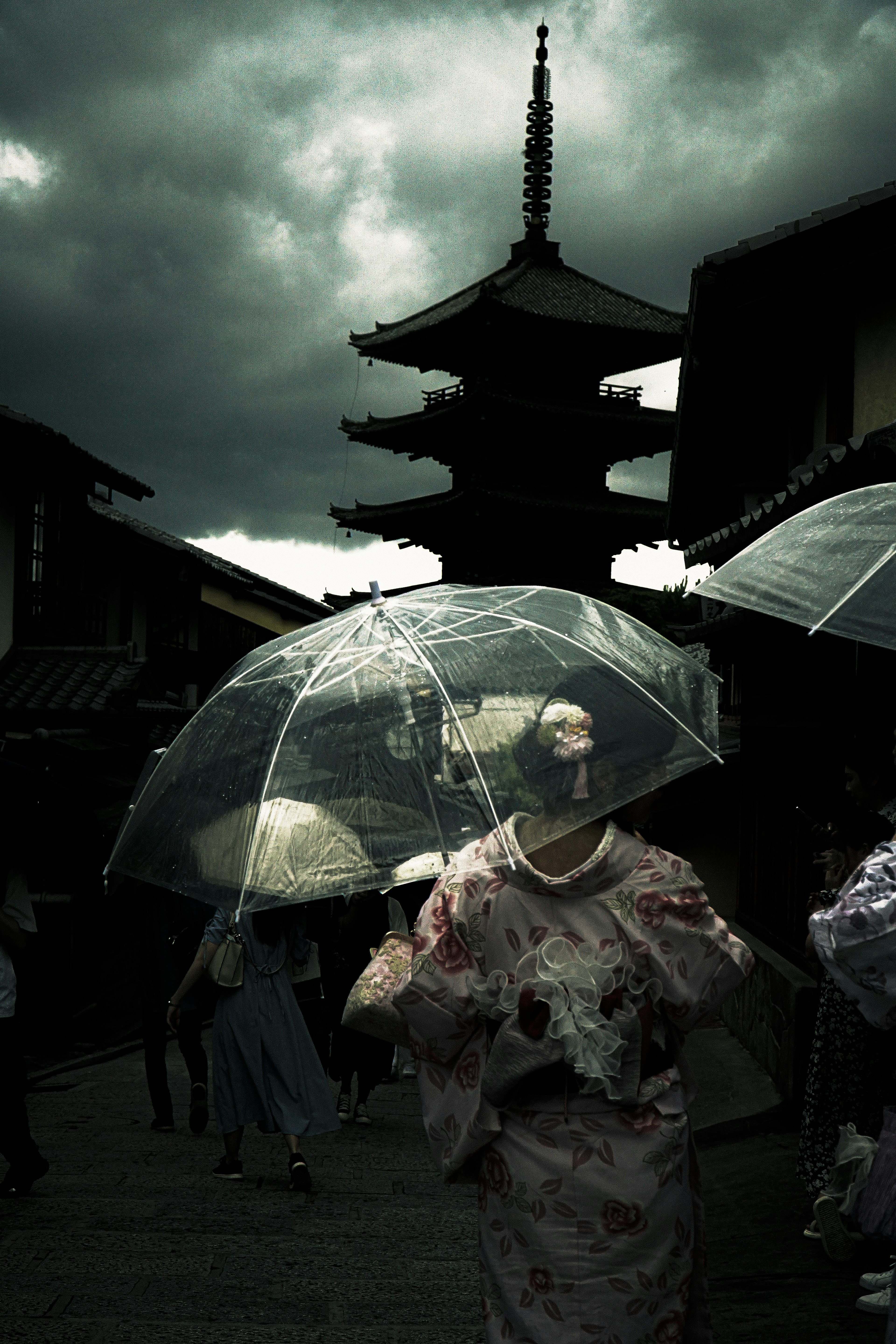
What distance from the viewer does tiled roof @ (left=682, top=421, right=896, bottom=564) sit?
553 cm

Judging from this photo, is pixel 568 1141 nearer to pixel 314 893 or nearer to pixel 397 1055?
pixel 314 893

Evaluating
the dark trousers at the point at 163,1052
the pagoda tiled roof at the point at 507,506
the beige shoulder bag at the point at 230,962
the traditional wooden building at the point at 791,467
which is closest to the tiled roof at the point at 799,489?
the traditional wooden building at the point at 791,467

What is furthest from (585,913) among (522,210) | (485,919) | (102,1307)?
(522,210)

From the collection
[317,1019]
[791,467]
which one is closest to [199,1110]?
[317,1019]

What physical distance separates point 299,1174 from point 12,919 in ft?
5.90

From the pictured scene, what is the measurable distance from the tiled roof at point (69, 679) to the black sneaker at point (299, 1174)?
905cm

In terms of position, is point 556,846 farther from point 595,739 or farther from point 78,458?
point 78,458

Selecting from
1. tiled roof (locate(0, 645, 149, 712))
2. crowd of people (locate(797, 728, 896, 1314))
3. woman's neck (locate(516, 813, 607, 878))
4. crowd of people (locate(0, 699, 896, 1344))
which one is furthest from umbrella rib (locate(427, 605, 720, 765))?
tiled roof (locate(0, 645, 149, 712))

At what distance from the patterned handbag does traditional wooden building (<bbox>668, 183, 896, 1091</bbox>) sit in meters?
2.64

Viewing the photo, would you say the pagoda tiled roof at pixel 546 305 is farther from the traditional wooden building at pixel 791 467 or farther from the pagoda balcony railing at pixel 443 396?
the traditional wooden building at pixel 791 467

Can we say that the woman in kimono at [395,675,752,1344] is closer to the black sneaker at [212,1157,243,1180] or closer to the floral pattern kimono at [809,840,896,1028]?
the floral pattern kimono at [809,840,896,1028]

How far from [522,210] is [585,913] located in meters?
32.0

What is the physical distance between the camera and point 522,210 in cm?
3250

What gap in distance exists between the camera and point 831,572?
3477 millimetres
